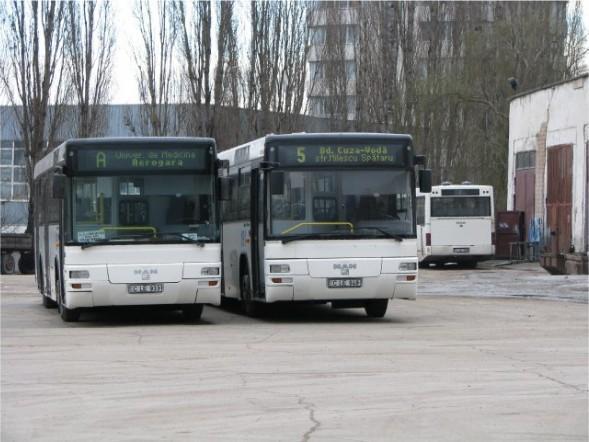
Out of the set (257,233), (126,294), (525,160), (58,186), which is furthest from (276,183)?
(525,160)

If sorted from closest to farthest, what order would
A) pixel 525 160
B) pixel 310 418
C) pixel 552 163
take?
pixel 310 418 → pixel 552 163 → pixel 525 160

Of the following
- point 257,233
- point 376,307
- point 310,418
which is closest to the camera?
point 310,418

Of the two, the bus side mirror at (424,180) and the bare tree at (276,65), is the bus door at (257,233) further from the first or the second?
the bare tree at (276,65)

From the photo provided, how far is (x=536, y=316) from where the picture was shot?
71.0 ft

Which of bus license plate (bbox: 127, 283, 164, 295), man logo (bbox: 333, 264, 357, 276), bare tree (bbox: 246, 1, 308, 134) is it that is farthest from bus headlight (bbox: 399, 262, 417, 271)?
bare tree (bbox: 246, 1, 308, 134)

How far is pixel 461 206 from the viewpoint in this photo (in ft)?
148

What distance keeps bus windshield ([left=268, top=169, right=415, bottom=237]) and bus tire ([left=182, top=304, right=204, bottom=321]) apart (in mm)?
1712

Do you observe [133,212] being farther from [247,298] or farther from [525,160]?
[525,160]

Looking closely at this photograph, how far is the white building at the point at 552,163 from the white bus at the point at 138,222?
70.1ft

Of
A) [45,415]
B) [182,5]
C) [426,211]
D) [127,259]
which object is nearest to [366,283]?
[127,259]

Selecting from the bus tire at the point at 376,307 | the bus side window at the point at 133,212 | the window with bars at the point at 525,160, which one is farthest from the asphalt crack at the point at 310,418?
the window with bars at the point at 525,160

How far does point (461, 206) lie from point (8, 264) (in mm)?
16548

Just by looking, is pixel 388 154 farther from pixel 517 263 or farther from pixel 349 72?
pixel 349 72

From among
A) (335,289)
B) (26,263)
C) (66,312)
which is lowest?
(26,263)
